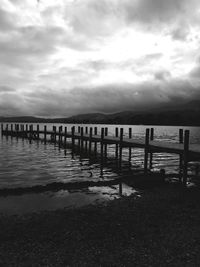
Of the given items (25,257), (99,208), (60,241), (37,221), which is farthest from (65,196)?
(25,257)

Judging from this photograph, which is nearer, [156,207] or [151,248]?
[151,248]

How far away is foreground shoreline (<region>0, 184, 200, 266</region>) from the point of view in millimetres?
5879

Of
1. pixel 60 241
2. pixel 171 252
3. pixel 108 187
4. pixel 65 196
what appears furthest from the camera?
pixel 108 187

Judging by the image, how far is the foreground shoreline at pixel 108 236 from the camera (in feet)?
19.3

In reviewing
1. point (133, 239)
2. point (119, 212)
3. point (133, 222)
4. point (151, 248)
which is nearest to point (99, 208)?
point (119, 212)

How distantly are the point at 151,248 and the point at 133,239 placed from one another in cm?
69

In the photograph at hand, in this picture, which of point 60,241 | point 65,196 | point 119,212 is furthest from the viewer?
point 65,196

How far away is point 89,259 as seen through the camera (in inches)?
232

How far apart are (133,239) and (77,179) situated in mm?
9674

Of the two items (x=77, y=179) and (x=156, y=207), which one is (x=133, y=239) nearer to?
(x=156, y=207)

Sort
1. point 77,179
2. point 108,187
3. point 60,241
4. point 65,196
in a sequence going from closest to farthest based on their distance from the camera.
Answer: point 60,241 < point 65,196 < point 108,187 < point 77,179

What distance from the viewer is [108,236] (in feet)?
23.7

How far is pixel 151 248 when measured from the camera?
642 centimetres

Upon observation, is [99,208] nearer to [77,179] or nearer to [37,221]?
[37,221]
